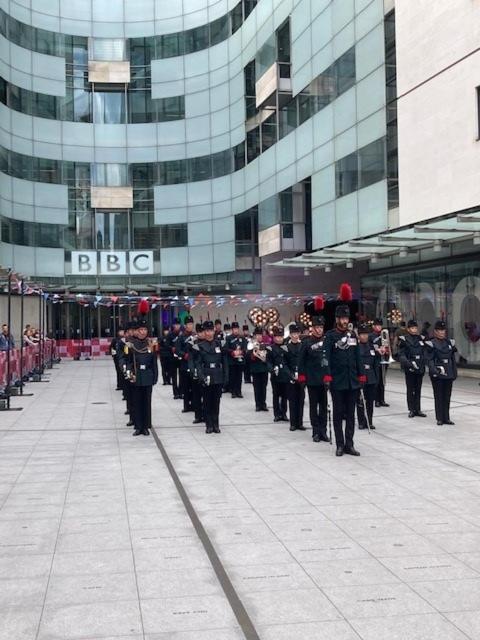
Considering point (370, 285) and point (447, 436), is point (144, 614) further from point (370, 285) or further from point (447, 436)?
point (370, 285)

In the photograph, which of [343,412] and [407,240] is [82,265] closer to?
[407,240]

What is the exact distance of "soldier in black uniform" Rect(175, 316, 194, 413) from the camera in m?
15.7

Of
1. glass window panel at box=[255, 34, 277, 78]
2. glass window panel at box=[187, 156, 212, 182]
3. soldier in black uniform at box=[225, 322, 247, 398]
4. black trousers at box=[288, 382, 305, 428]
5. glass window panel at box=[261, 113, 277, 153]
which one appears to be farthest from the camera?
glass window panel at box=[187, 156, 212, 182]

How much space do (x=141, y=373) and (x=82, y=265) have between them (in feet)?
106

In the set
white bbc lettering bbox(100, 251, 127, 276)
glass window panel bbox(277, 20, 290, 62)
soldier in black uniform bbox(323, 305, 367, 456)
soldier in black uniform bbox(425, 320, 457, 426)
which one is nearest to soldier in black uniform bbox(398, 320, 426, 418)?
soldier in black uniform bbox(425, 320, 457, 426)

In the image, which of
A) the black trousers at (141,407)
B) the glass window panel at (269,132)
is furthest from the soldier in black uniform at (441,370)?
Answer: the glass window panel at (269,132)

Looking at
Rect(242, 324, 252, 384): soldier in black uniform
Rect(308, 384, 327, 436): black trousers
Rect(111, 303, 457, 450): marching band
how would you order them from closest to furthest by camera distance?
Rect(111, 303, 457, 450): marching band < Rect(308, 384, 327, 436): black trousers < Rect(242, 324, 252, 384): soldier in black uniform

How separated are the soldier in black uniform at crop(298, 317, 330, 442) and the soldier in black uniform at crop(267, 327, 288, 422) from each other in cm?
128

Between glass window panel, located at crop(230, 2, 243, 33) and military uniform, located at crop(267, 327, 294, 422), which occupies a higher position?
glass window panel, located at crop(230, 2, 243, 33)

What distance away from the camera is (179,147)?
44.0 meters

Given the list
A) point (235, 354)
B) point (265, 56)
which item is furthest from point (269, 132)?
point (235, 354)

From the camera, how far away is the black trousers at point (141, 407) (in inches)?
493

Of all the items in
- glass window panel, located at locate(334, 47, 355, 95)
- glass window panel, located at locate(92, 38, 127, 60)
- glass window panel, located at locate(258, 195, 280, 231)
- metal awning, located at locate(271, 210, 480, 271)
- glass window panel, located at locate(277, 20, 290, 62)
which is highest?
glass window panel, located at locate(92, 38, 127, 60)

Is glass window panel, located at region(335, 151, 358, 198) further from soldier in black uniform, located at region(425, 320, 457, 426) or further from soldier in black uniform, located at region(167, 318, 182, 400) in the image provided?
soldier in black uniform, located at region(425, 320, 457, 426)
